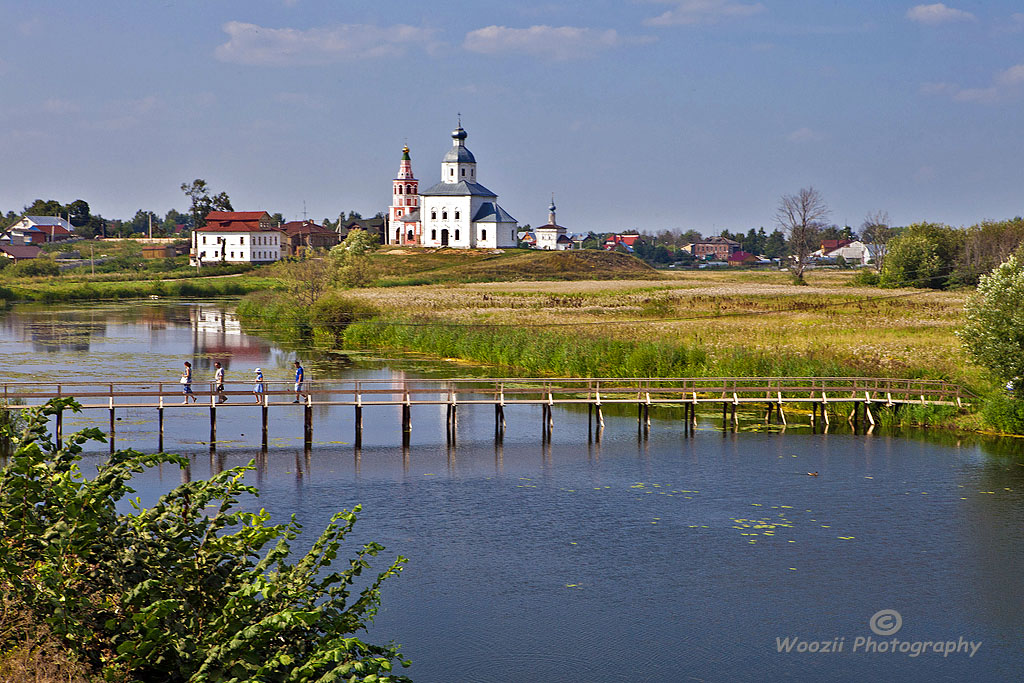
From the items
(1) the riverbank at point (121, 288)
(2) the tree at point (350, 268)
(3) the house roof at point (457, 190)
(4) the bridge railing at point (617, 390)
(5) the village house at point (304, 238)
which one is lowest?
(4) the bridge railing at point (617, 390)

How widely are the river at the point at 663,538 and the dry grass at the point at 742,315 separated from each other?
10.4 metres

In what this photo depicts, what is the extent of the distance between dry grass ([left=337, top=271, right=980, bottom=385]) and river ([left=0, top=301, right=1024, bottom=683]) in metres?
10.4

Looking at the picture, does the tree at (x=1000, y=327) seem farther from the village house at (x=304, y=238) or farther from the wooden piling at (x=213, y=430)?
the village house at (x=304, y=238)

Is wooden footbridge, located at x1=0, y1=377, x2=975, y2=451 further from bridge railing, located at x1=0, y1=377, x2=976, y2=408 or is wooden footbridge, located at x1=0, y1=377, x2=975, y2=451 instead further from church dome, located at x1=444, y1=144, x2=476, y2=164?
church dome, located at x1=444, y1=144, x2=476, y2=164

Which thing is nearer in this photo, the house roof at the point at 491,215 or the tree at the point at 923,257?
the tree at the point at 923,257

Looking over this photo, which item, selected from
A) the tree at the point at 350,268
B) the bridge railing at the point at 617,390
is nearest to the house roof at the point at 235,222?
the tree at the point at 350,268

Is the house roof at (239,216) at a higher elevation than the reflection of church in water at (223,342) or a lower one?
higher

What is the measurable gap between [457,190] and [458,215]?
442 centimetres

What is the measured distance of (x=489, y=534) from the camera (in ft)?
92.9

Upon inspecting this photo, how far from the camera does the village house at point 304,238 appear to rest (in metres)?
179

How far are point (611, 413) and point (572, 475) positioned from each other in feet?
47.6

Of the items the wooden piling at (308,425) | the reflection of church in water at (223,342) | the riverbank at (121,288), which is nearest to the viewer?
A: the wooden piling at (308,425)

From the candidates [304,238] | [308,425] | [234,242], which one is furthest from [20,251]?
[308,425]

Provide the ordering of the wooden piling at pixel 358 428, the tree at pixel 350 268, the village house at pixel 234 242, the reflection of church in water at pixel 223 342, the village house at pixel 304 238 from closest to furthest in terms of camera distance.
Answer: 1. the wooden piling at pixel 358 428
2. the reflection of church in water at pixel 223 342
3. the tree at pixel 350 268
4. the village house at pixel 234 242
5. the village house at pixel 304 238
